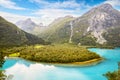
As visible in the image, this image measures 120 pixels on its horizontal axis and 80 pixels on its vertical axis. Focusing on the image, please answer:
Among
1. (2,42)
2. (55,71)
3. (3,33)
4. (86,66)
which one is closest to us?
(55,71)

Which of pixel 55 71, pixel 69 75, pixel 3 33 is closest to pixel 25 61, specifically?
pixel 55 71

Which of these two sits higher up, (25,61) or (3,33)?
(3,33)

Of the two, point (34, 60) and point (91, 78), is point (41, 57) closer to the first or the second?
point (34, 60)

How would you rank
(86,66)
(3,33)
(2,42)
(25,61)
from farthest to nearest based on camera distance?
(3,33), (2,42), (25,61), (86,66)

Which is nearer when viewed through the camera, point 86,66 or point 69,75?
point 69,75

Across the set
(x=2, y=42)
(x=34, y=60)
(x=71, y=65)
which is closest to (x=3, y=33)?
(x=2, y=42)

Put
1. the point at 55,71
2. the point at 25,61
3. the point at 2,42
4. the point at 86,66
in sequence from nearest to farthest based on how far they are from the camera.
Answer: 1. the point at 55,71
2. the point at 86,66
3. the point at 25,61
4. the point at 2,42

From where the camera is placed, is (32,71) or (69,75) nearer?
(69,75)

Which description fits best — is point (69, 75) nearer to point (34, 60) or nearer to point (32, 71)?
point (32, 71)

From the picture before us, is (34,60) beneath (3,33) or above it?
beneath
